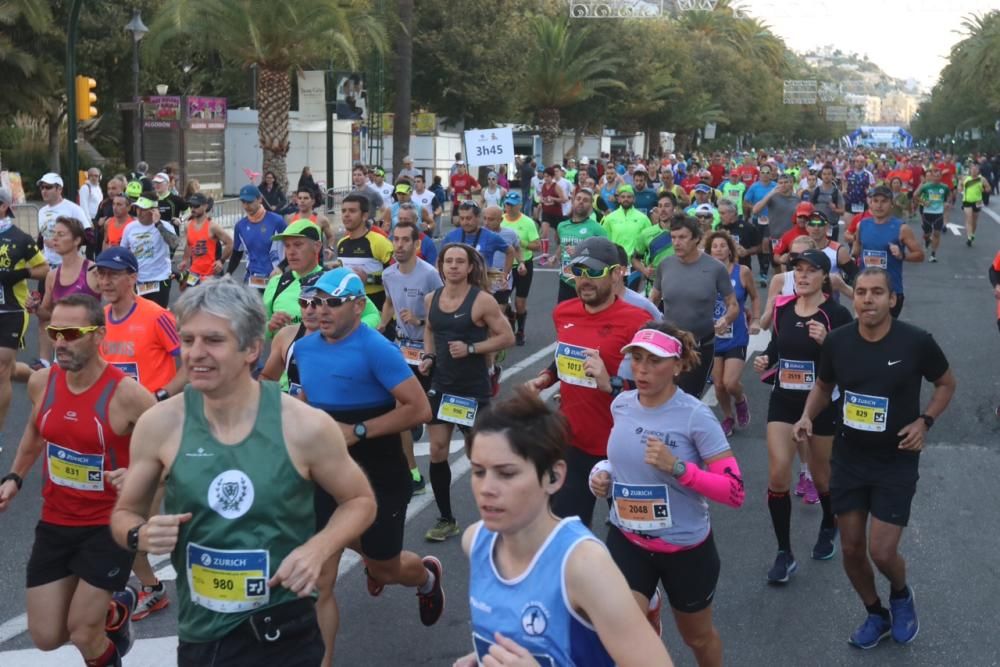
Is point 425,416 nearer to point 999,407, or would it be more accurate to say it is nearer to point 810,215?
point 810,215

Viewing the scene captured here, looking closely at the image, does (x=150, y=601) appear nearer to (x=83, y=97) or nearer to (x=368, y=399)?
(x=368, y=399)

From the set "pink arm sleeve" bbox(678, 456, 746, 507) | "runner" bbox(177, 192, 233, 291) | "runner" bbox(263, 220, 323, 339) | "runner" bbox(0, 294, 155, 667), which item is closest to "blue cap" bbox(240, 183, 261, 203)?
"runner" bbox(177, 192, 233, 291)

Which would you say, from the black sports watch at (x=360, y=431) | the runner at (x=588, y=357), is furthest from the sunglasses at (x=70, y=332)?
the runner at (x=588, y=357)

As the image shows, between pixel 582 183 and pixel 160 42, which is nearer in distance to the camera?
pixel 582 183

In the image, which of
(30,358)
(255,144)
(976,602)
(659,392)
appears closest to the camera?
(659,392)

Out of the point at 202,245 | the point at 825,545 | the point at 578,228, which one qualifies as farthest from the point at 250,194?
the point at 825,545

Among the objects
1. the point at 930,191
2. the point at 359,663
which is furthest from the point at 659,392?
the point at 930,191

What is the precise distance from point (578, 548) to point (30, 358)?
12156mm

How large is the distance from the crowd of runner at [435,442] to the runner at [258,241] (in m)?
2.25

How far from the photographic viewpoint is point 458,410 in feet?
25.5

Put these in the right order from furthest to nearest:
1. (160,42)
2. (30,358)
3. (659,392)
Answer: (160,42)
(30,358)
(659,392)

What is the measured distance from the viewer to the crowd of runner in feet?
10.6

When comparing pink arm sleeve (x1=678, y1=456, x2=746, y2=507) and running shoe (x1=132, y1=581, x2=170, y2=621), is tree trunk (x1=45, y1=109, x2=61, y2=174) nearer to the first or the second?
running shoe (x1=132, y1=581, x2=170, y2=621)

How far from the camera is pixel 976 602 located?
22.5 ft
